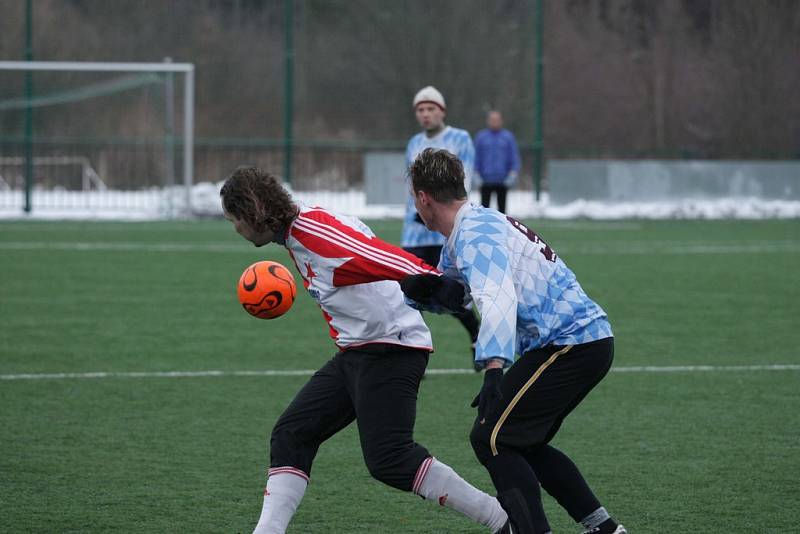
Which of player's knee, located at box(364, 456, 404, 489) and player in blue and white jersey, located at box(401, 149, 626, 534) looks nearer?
player in blue and white jersey, located at box(401, 149, 626, 534)

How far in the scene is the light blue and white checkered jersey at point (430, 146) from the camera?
866 cm

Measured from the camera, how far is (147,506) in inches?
199

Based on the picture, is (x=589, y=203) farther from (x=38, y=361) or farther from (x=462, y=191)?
(x=462, y=191)

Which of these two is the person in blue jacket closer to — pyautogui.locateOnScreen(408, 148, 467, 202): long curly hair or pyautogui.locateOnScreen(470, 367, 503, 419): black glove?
pyautogui.locateOnScreen(408, 148, 467, 202): long curly hair

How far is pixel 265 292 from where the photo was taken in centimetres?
453

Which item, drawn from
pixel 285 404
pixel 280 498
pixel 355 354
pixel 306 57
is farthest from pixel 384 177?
pixel 280 498

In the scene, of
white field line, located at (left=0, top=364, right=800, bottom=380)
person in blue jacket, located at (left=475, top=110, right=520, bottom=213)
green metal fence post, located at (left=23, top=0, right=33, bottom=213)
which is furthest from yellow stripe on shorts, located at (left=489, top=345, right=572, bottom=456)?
green metal fence post, located at (left=23, top=0, right=33, bottom=213)

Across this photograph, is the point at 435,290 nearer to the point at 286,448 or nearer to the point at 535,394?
the point at 535,394

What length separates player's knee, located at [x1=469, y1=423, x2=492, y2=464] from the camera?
4.01m

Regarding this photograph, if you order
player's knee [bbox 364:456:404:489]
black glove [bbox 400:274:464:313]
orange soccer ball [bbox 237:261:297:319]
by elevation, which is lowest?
player's knee [bbox 364:456:404:489]

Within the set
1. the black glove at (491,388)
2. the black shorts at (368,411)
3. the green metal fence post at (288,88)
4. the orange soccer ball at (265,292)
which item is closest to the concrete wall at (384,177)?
the green metal fence post at (288,88)

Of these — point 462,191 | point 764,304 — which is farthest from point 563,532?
point 764,304

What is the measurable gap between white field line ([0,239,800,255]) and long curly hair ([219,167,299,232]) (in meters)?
13.0

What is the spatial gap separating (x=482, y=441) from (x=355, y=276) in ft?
2.25
